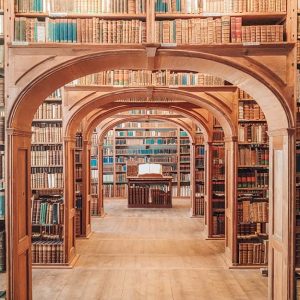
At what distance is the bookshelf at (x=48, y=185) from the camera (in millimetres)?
7375

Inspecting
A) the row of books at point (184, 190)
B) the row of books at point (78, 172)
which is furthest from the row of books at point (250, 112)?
the row of books at point (184, 190)

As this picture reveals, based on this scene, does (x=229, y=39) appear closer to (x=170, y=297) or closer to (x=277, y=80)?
(x=277, y=80)

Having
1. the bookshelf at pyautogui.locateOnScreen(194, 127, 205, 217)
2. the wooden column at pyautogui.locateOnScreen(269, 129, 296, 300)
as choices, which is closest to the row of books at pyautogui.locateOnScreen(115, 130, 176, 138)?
the bookshelf at pyautogui.locateOnScreen(194, 127, 205, 217)

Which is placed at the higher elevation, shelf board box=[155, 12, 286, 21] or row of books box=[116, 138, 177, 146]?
shelf board box=[155, 12, 286, 21]

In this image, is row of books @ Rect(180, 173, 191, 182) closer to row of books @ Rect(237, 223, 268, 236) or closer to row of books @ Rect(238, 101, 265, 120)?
row of books @ Rect(237, 223, 268, 236)

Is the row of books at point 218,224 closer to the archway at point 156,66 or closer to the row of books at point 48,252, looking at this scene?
the row of books at point 48,252

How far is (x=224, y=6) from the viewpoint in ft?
14.5

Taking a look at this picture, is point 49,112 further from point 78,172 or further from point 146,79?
point 78,172

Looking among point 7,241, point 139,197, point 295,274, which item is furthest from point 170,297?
point 139,197

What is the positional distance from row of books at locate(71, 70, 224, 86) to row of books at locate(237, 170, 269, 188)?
1756 mm

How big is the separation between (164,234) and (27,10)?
7.34 meters

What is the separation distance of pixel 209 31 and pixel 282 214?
2.11 metres

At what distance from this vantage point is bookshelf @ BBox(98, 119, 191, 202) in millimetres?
17125

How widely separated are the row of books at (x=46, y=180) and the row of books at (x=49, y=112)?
104 cm
